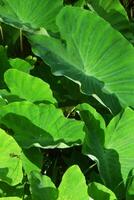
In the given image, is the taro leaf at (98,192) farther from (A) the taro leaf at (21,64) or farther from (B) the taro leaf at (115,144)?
(A) the taro leaf at (21,64)

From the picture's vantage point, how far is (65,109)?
1555 millimetres

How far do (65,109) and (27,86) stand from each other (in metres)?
0.24

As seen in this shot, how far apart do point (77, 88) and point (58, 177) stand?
301 mm

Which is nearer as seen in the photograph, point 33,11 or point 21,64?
point 21,64

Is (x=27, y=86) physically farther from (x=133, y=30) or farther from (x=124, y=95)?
(x=133, y=30)

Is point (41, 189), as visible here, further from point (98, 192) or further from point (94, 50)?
point (94, 50)

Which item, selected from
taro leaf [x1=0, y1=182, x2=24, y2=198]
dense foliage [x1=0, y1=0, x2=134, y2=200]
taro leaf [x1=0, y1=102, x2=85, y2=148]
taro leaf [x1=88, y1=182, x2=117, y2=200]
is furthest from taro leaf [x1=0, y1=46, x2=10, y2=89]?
taro leaf [x1=88, y1=182, x2=117, y2=200]

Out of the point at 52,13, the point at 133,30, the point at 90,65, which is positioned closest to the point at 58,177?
the point at 90,65

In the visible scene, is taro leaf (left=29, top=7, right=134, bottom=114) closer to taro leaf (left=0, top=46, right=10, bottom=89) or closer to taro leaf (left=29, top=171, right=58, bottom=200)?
taro leaf (left=0, top=46, right=10, bottom=89)

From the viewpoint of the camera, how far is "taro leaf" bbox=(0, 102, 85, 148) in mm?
1244

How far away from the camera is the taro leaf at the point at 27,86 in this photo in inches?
52.3

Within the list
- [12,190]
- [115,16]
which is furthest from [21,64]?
[115,16]

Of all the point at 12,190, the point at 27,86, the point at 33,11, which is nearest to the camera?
the point at 12,190

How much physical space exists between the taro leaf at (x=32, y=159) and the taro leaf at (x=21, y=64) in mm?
286
